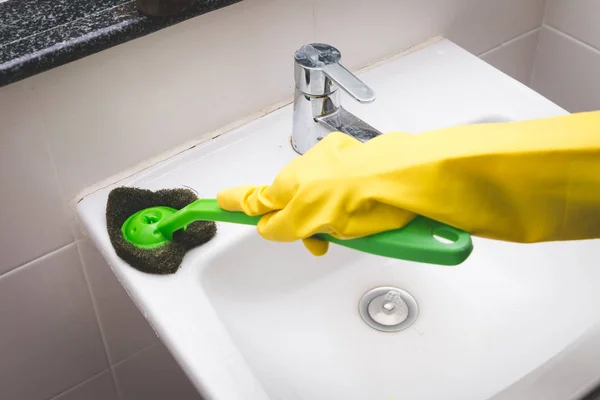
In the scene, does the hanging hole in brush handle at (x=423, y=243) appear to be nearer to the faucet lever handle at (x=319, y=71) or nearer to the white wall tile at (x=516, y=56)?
the faucet lever handle at (x=319, y=71)

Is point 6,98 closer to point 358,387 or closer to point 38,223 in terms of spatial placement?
point 38,223

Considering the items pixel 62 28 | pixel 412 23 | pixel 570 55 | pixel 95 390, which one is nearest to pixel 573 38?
pixel 570 55

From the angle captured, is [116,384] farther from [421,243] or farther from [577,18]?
[577,18]

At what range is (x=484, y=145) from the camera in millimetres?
513

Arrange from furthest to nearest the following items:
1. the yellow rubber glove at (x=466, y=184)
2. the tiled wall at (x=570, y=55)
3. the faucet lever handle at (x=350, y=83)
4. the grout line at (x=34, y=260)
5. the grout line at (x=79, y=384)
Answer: the tiled wall at (x=570, y=55) < the grout line at (x=79, y=384) < the grout line at (x=34, y=260) < the faucet lever handle at (x=350, y=83) < the yellow rubber glove at (x=466, y=184)

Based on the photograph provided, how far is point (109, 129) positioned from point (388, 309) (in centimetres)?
36

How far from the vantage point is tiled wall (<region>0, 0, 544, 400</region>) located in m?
0.72

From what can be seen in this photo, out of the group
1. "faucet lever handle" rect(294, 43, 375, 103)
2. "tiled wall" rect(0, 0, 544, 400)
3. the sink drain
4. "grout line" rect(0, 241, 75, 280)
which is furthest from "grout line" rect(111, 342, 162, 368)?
"faucet lever handle" rect(294, 43, 375, 103)

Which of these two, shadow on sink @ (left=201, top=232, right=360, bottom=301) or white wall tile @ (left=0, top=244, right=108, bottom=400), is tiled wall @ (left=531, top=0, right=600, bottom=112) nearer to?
shadow on sink @ (left=201, top=232, right=360, bottom=301)

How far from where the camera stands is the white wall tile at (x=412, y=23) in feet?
2.82

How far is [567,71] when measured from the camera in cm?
109

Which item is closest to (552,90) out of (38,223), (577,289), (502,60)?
(502,60)

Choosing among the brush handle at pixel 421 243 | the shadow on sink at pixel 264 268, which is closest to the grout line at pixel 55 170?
the shadow on sink at pixel 264 268

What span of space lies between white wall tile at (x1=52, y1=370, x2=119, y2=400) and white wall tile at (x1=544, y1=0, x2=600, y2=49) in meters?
0.82
